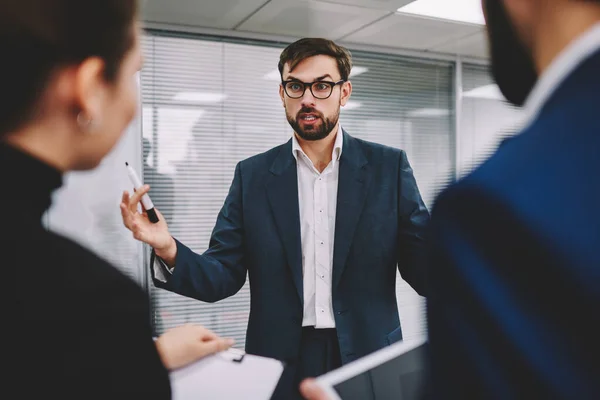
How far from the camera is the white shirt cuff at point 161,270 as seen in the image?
1345 mm

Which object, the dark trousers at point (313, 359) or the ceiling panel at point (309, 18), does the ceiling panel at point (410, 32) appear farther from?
the dark trousers at point (313, 359)

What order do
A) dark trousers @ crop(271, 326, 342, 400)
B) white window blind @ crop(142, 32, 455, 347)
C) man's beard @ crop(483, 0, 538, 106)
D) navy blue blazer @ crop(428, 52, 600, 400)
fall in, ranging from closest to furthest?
navy blue blazer @ crop(428, 52, 600, 400) → man's beard @ crop(483, 0, 538, 106) → dark trousers @ crop(271, 326, 342, 400) → white window blind @ crop(142, 32, 455, 347)

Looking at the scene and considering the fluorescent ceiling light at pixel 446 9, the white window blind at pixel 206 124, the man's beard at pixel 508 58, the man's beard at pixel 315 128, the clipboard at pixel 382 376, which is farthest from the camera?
the white window blind at pixel 206 124

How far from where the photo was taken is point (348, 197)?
1.54 meters

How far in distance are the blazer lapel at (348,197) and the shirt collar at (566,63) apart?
112 cm

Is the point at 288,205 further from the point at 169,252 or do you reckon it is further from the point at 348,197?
the point at 169,252

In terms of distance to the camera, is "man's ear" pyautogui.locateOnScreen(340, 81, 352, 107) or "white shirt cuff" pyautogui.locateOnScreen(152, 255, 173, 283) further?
"man's ear" pyautogui.locateOnScreen(340, 81, 352, 107)

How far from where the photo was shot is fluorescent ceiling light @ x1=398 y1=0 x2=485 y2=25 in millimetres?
2885

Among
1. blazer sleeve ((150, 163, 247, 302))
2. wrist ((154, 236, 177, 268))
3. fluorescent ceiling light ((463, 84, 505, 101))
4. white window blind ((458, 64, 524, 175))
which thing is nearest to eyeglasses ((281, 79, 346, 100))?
blazer sleeve ((150, 163, 247, 302))

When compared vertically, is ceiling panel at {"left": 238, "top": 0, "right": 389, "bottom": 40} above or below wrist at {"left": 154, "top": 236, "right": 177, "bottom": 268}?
above

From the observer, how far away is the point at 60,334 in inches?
16.1

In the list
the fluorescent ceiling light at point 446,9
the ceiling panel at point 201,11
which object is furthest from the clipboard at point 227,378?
the fluorescent ceiling light at point 446,9

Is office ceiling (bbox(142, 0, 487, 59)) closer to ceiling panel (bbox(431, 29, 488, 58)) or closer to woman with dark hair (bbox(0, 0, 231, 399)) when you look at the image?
ceiling panel (bbox(431, 29, 488, 58))

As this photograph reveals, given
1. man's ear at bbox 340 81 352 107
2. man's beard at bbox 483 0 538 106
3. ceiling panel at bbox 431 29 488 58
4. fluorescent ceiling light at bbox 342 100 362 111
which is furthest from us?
fluorescent ceiling light at bbox 342 100 362 111
